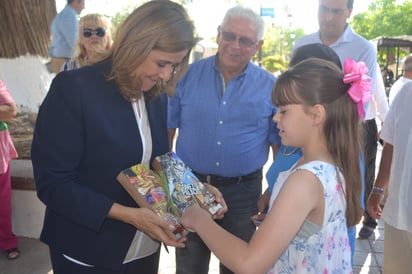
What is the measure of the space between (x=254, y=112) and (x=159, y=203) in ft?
4.14

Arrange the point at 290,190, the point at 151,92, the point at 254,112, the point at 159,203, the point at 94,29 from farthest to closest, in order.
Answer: the point at 94,29
the point at 254,112
the point at 151,92
the point at 159,203
the point at 290,190

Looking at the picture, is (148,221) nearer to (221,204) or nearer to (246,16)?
(221,204)

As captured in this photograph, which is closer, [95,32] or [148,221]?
[148,221]

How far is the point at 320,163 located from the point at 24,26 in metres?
4.45

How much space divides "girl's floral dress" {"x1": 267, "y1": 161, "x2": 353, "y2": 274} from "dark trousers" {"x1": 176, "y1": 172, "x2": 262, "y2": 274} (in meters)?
1.05

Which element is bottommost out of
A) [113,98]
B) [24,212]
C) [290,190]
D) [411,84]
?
[24,212]

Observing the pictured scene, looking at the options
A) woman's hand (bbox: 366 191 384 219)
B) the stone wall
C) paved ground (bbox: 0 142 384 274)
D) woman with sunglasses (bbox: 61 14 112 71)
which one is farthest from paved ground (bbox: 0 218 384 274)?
woman with sunglasses (bbox: 61 14 112 71)

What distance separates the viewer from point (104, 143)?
167 cm

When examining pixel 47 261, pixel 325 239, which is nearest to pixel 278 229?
pixel 325 239

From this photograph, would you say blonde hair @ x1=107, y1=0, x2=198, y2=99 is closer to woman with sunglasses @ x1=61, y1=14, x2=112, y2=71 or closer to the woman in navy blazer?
the woman in navy blazer

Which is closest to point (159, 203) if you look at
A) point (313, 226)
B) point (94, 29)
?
point (313, 226)

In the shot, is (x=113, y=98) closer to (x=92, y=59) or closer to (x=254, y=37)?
(x=92, y=59)

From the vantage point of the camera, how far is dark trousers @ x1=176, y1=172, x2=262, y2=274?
2738 millimetres

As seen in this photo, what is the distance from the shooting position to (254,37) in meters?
2.79
